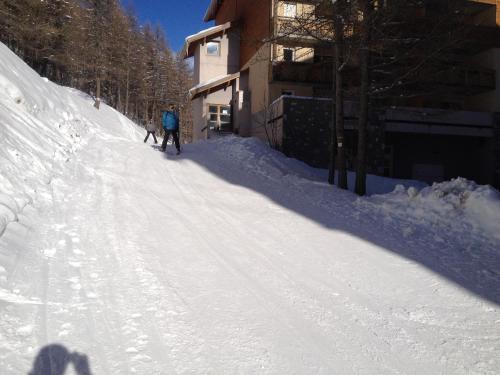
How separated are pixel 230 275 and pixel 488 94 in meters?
22.1

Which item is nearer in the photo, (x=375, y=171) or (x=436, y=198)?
(x=436, y=198)

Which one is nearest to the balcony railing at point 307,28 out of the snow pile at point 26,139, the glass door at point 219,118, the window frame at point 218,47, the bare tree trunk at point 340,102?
the bare tree trunk at point 340,102

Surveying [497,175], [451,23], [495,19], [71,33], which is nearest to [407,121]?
[497,175]

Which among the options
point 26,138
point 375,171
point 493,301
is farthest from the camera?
point 375,171

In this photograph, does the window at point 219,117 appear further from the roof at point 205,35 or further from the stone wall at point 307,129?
the stone wall at point 307,129

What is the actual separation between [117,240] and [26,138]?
4.01 m

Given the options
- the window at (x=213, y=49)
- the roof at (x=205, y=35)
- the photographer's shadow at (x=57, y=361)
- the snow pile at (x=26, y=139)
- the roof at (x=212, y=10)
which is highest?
the roof at (x=212, y=10)

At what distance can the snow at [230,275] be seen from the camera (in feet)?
9.45

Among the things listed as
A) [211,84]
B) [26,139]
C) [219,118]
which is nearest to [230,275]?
[26,139]

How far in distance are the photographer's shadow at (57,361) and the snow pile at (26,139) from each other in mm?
1980

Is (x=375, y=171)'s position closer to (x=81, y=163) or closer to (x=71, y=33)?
(x=81, y=163)

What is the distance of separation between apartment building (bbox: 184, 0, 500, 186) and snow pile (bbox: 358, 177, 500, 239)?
731 centimetres

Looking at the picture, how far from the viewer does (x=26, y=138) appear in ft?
24.2

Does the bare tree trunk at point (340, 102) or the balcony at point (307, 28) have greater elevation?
the balcony at point (307, 28)
